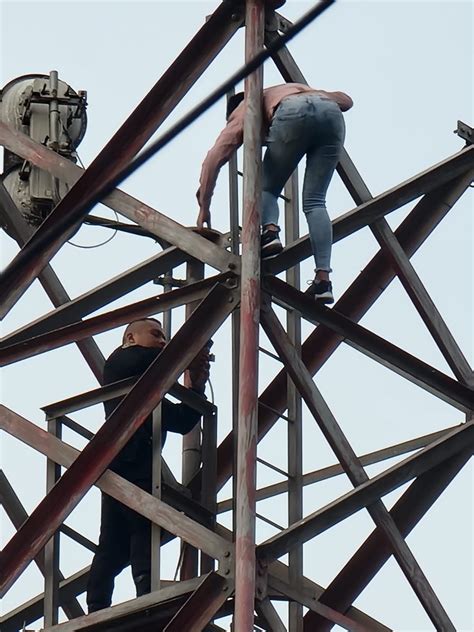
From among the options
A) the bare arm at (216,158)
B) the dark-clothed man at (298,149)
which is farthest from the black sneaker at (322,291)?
the bare arm at (216,158)

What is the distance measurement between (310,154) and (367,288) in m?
1.39

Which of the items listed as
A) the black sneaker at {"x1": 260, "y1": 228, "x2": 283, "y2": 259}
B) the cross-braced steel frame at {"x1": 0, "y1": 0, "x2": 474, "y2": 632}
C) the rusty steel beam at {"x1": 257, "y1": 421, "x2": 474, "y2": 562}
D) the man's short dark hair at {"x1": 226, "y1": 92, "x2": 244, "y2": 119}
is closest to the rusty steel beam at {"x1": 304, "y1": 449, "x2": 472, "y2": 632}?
the cross-braced steel frame at {"x1": 0, "y1": 0, "x2": 474, "y2": 632}

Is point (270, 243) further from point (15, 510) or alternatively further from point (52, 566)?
point (15, 510)

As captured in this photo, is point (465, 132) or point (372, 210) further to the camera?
point (465, 132)

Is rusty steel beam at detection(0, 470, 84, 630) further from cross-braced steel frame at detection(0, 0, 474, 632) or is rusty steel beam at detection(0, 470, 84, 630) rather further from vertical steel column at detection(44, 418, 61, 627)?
vertical steel column at detection(44, 418, 61, 627)

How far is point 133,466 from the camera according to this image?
13383mm

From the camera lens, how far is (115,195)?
13266 mm

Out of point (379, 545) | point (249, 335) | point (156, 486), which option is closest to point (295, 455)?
point (379, 545)

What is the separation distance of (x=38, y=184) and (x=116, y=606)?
3.54m

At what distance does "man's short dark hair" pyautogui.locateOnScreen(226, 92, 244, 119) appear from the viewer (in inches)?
538

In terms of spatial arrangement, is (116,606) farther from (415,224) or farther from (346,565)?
(415,224)

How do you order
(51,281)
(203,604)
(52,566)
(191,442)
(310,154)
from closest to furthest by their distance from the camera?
(203,604), (52,566), (310,154), (51,281), (191,442)

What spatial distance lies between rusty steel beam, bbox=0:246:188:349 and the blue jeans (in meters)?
0.82

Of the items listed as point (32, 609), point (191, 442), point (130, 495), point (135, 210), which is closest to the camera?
point (130, 495)
